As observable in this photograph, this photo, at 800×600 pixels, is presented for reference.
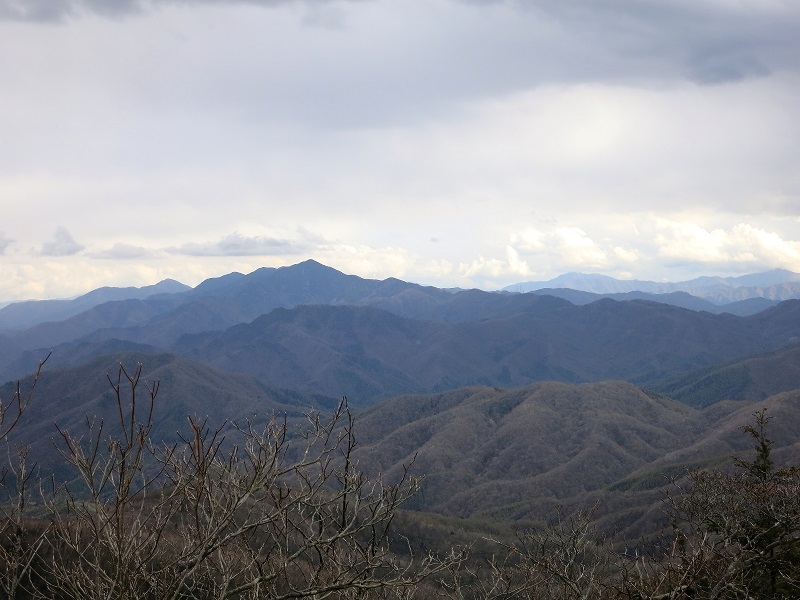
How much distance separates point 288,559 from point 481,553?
16317cm

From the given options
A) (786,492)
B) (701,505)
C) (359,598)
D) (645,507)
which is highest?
(359,598)

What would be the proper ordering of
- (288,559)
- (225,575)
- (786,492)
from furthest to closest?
(786,492), (288,559), (225,575)

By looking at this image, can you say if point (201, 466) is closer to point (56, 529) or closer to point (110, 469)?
point (110, 469)

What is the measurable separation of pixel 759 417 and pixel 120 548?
41.2 meters

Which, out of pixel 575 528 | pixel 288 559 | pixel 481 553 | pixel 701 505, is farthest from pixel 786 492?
pixel 481 553

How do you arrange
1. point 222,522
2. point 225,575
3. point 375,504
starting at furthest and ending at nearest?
point 375,504, point 225,575, point 222,522

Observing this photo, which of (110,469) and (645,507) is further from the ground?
(110,469)

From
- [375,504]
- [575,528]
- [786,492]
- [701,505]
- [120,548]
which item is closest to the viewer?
[120,548]

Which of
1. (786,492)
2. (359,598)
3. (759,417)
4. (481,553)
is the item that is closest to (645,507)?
(481,553)

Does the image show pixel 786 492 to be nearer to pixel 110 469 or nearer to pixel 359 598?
pixel 359 598

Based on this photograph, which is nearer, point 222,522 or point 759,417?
point 222,522

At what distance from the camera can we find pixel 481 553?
160500mm

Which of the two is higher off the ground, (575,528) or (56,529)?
(56,529)

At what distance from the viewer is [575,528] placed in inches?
902
